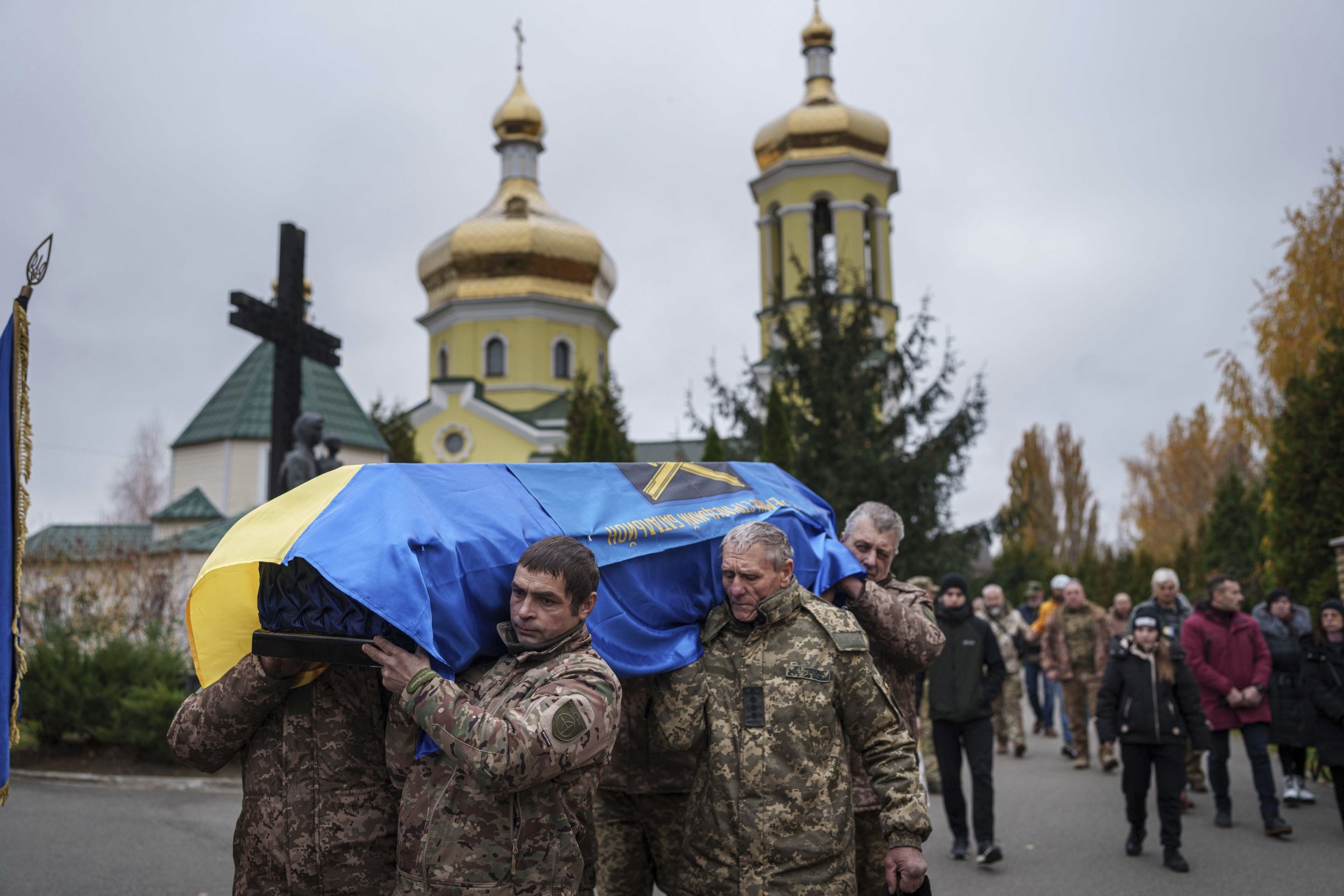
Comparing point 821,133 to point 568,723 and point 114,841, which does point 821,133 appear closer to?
point 114,841

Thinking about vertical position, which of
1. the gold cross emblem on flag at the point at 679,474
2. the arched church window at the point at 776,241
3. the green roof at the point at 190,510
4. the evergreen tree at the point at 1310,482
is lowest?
the gold cross emblem on flag at the point at 679,474

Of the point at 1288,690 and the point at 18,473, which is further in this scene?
the point at 1288,690

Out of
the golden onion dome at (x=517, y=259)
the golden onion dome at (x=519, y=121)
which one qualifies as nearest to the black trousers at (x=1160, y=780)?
the golden onion dome at (x=517, y=259)

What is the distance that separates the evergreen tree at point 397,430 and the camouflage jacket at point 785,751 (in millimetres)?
30294

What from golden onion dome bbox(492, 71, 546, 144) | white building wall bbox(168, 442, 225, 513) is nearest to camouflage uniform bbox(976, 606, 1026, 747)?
white building wall bbox(168, 442, 225, 513)

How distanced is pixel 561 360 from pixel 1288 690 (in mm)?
34182

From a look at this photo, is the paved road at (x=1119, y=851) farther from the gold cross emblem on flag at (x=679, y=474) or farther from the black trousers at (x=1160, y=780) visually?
the gold cross emblem on flag at (x=679, y=474)

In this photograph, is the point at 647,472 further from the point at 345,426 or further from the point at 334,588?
the point at 345,426

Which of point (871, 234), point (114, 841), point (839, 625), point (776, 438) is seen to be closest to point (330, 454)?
point (114, 841)

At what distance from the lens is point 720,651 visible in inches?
142

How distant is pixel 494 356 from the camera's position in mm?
40781

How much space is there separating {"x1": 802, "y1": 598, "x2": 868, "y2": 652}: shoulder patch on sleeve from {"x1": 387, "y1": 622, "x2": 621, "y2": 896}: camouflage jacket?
2.88 feet

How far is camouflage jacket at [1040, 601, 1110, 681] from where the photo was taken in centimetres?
1162

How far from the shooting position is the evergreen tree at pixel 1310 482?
463 inches
